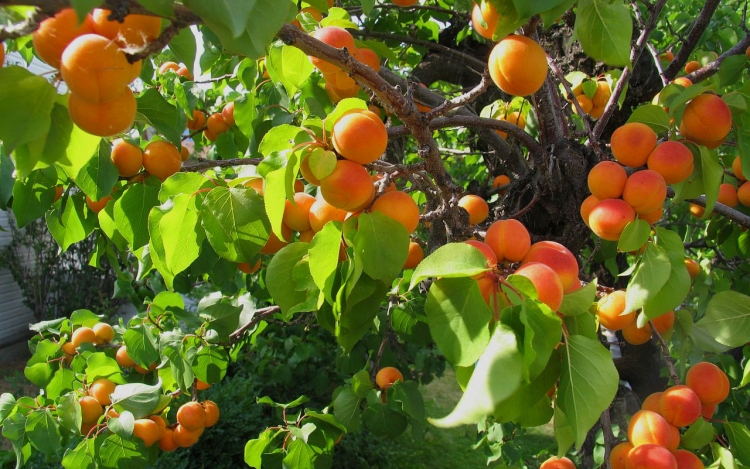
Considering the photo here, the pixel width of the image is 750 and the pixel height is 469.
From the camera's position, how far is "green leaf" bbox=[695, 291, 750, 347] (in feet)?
3.82

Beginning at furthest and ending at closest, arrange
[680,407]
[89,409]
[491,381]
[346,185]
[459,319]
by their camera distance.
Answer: [89,409], [680,407], [346,185], [459,319], [491,381]

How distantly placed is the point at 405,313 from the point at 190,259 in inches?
28.8

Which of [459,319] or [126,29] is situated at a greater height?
[126,29]

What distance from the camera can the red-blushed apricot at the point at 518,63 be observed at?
84 centimetres

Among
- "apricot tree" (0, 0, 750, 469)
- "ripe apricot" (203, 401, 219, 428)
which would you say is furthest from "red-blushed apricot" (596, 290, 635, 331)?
"ripe apricot" (203, 401, 219, 428)

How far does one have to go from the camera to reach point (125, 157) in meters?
1.16

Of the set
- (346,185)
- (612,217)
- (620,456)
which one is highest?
(346,185)

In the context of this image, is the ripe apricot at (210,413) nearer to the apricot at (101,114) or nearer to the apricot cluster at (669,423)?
the apricot cluster at (669,423)

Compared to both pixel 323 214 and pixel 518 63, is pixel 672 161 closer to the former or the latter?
pixel 518 63

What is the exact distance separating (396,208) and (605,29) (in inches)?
16.3

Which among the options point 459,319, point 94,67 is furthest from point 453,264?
point 94,67

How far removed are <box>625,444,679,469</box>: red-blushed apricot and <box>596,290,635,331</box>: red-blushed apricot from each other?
0.74 feet

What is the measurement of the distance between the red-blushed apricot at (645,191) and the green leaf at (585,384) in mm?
436

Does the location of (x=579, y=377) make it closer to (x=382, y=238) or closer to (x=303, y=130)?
(x=382, y=238)
